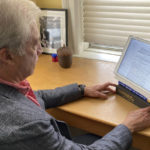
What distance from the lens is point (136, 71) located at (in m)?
1.08

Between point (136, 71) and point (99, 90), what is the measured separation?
0.74 ft

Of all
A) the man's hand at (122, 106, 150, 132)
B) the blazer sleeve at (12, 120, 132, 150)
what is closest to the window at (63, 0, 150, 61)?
the man's hand at (122, 106, 150, 132)

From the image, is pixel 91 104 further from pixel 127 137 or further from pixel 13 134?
pixel 13 134

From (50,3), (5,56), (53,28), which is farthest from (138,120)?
(50,3)

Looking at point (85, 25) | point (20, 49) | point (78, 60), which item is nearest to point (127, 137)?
point (20, 49)

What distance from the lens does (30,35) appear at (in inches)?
28.5

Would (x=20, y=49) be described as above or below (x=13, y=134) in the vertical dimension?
above

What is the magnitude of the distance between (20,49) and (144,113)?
620 millimetres

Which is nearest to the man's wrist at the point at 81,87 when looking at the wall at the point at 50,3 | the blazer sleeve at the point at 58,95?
the blazer sleeve at the point at 58,95

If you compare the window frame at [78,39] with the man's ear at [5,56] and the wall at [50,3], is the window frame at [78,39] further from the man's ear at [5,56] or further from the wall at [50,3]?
the man's ear at [5,56]

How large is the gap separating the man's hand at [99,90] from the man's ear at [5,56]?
0.54 metres

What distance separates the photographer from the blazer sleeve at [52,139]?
67 centimetres

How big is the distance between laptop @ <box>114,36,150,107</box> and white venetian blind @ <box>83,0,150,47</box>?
17.3 inches

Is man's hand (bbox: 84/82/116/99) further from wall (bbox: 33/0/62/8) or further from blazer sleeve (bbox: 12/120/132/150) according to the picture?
wall (bbox: 33/0/62/8)
